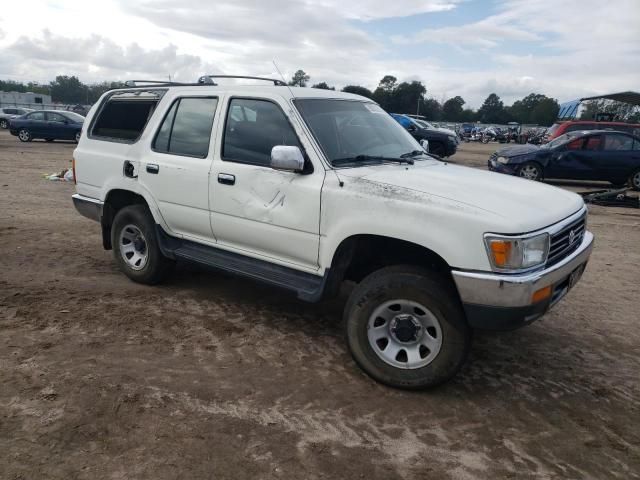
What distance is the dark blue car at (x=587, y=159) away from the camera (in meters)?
14.0

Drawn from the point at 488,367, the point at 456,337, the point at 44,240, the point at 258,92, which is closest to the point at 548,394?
the point at 488,367

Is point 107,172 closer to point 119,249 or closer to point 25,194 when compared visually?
point 119,249

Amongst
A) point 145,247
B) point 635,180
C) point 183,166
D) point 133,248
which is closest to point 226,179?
point 183,166

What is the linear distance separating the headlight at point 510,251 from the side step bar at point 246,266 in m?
1.18

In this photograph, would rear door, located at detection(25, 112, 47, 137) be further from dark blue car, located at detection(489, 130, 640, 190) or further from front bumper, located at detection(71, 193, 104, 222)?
front bumper, located at detection(71, 193, 104, 222)

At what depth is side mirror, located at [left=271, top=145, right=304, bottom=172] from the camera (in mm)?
3631

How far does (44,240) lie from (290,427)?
17.2 feet

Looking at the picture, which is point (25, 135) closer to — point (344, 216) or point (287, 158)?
point (287, 158)

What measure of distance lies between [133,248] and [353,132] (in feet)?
8.49

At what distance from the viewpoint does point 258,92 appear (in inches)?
167

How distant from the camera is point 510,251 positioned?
119 inches

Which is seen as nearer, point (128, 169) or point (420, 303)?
point (420, 303)

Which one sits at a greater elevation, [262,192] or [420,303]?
[262,192]

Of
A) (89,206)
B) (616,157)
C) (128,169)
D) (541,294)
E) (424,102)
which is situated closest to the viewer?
(541,294)
